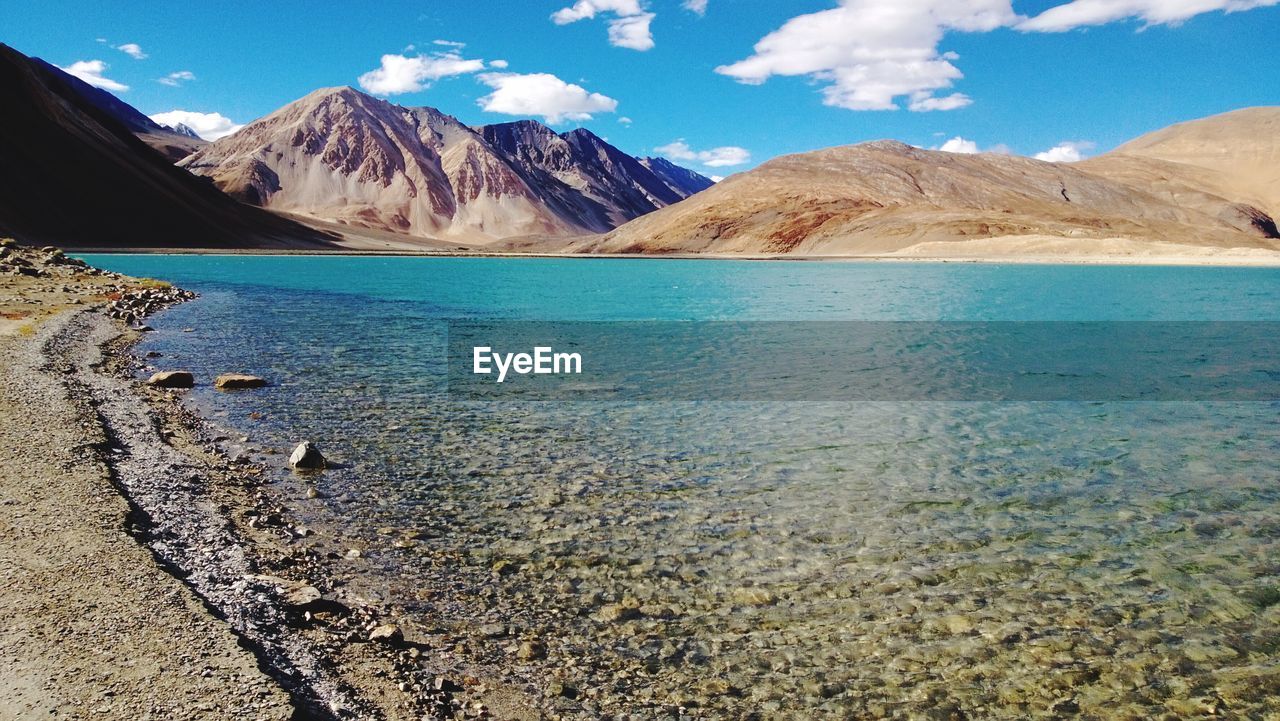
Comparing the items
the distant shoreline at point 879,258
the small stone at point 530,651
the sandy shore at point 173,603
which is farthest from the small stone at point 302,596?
the distant shoreline at point 879,258

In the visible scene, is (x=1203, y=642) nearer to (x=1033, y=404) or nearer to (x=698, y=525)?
(x=698, y=525)

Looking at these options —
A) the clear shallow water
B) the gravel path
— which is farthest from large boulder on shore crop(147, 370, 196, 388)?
the gravel path

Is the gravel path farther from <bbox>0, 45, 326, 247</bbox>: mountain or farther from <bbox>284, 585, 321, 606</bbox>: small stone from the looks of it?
<bbox>0, 45, 326, 247</bbox>: mountain

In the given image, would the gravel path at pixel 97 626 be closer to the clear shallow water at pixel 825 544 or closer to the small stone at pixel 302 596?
the small stone at pixel 302 596

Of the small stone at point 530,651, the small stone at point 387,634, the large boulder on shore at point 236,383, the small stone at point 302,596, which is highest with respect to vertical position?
the large boulder on shore at point 236,383

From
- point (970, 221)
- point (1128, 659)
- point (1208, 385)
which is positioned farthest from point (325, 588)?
point (970, 221)

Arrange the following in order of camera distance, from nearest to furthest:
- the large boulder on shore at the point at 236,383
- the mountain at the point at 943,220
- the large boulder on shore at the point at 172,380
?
the large boulder on shore at the point at 172,380, the large boulder on shore at the point at 236,383, the mountain at the point at 943,220

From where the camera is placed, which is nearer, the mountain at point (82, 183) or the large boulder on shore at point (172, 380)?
the large boulder on shore at point (172, 380)
